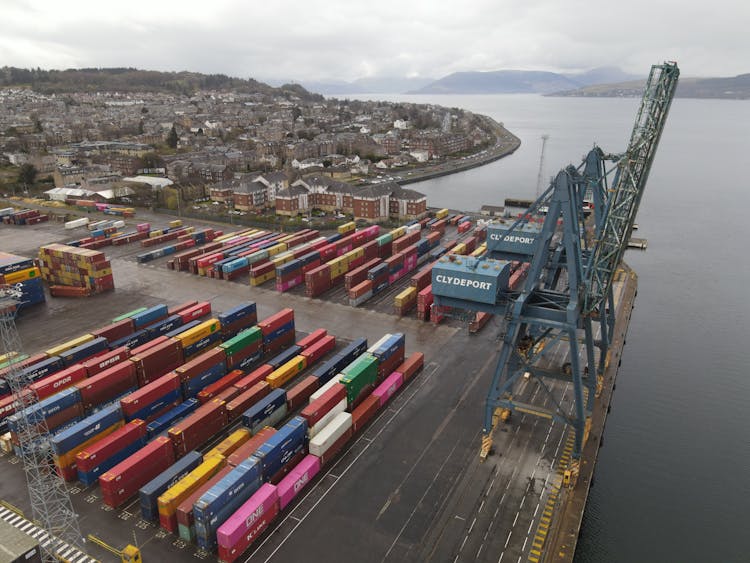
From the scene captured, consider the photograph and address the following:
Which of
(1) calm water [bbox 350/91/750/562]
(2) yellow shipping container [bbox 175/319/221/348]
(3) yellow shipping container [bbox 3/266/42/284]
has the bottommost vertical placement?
(1) calm water [bbox 350/91/750/562]

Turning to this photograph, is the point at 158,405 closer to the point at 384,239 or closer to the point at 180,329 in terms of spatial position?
the point at 180,329

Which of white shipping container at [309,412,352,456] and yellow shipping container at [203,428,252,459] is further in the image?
white shipping container at [309,412,352,456]

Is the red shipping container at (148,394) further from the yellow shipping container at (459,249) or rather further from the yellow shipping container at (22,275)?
the yellow shipping container at (459,249)

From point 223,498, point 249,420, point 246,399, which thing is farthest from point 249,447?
point 246,399

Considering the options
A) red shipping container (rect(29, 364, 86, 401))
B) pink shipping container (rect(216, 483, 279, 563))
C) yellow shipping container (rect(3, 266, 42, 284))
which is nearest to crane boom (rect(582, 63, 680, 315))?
pink shipping container (rect(216, 483, 279, 563))

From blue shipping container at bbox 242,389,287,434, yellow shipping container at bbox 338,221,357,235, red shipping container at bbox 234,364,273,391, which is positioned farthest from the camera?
yellow shipping container at bbox 338,221,357,235

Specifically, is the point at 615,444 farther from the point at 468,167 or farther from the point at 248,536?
the point at 468,167

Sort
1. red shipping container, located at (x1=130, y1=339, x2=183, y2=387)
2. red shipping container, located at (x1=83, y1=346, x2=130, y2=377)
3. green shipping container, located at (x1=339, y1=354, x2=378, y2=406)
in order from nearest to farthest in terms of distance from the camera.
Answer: green shipping container, located at (x1=339, y1=354, x2=378, y2=406) < red shipping container, located at (x1=83, y1=346, x2=130, y2=377) < red shipping container, located at (x1=130, y1=339, x2=183, y2=387)

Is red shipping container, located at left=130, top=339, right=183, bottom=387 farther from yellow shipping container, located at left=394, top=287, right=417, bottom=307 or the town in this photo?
the town
